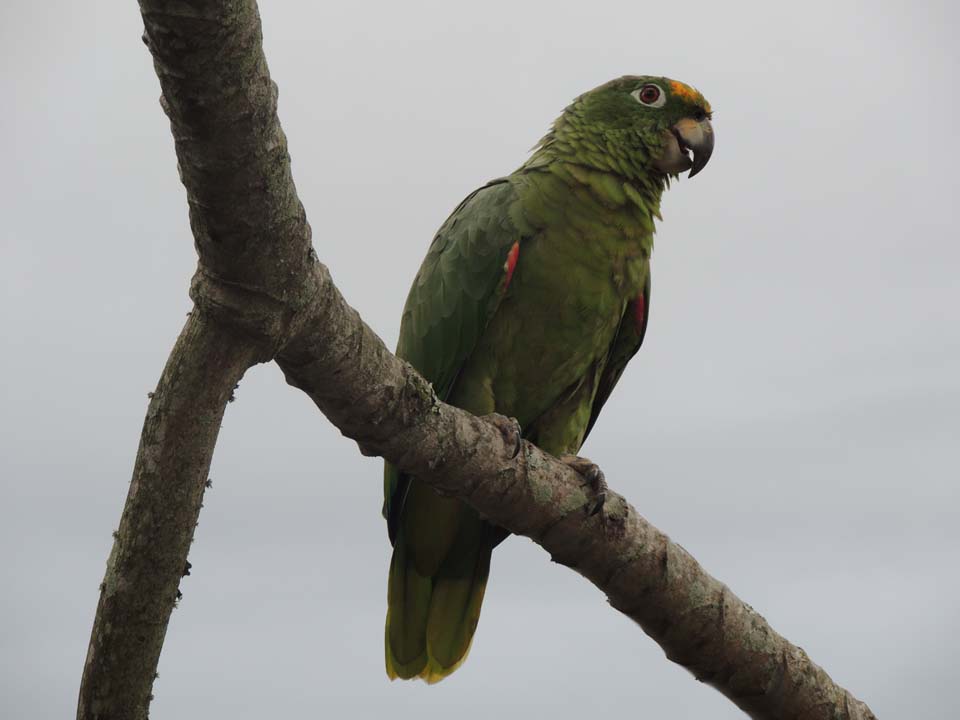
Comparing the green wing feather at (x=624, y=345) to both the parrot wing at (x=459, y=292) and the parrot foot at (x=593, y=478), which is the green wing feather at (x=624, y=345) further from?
the parrot foot at (x=593, y=478)

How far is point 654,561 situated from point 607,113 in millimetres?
2003

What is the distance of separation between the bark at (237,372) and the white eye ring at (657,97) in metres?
1.77

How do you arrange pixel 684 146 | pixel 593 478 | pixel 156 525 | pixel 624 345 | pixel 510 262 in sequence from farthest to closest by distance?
pixel 624 345, pixel 684 146, pixel 510 262, pixel 593 478, pixel 156 525

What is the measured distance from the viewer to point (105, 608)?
247cm

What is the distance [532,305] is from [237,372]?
5.62ft

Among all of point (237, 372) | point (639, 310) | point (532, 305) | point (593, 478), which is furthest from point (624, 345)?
point (237, 372)

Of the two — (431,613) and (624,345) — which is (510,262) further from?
(431,613)

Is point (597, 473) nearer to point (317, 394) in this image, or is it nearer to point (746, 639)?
point (746, 639)

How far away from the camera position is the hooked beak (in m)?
4.38

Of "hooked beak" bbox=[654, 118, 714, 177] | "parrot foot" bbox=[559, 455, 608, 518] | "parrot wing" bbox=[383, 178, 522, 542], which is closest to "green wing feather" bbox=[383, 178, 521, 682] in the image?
"parrot wing" bbox=[383, 178, 522, 542]

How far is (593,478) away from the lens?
371 cm

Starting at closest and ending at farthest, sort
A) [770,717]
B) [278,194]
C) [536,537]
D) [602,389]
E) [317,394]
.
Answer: [278,194]
[317,394]
[536,537]
[770,717]
[602,389]

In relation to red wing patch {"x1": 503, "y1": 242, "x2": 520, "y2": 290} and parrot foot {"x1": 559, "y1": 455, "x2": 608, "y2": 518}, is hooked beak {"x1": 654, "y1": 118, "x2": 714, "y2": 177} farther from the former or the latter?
parrot foot {"x1": 559, "y1": 455, "x2": 608, "y2": 518}

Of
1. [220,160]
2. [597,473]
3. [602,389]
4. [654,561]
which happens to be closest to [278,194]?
[220,160]
